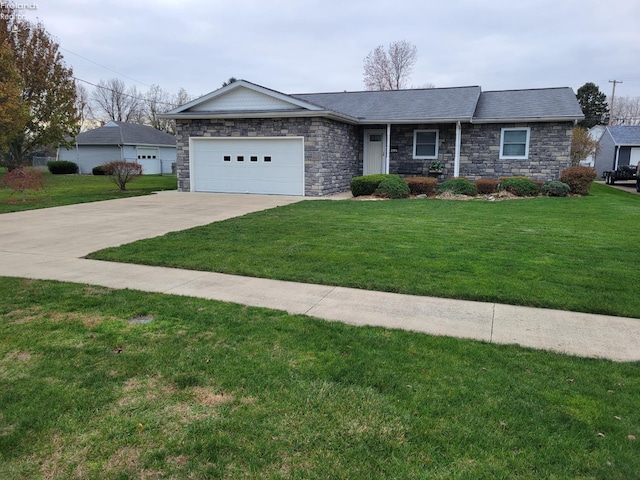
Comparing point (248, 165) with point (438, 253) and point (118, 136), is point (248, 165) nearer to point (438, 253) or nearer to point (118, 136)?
point (438, 253)

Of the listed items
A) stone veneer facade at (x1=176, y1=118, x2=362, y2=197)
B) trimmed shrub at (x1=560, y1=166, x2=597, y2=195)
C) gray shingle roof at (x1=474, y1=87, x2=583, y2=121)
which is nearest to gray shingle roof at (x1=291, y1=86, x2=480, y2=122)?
gray shingle roof at (x1=474, y1=87, x2=583, y2=121)

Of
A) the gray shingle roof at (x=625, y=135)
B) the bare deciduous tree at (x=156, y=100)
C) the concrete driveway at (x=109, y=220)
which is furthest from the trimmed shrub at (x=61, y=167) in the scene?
the gray shingle roof at (x=625, y=135)

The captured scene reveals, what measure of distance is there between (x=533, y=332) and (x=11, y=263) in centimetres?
684

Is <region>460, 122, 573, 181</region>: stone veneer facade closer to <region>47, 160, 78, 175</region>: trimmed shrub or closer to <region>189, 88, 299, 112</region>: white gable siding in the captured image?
<region>189, 88, 299, 112</region>: white gable siding

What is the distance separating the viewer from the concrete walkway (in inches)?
166

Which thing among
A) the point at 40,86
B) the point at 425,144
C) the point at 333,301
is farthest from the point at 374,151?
the point at 40,86

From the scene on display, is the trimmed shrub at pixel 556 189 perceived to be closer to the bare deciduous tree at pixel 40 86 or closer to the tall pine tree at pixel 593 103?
the bare deciduous tree at pixel 40 86

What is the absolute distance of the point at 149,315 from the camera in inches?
182

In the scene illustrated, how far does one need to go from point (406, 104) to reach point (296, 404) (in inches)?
756

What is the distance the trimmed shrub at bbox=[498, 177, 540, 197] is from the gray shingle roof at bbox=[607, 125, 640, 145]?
22043 mm

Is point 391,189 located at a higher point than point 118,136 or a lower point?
lower

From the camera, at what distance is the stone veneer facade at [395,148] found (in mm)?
17078

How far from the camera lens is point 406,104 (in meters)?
20.5

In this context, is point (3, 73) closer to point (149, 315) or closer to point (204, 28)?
point (204, 28)
